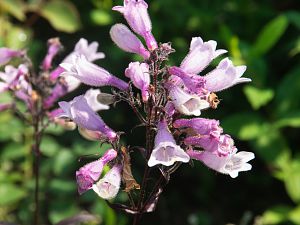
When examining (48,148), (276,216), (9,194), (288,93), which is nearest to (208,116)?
(288,93)

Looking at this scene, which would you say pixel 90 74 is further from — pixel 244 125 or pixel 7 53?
pixel 244 125

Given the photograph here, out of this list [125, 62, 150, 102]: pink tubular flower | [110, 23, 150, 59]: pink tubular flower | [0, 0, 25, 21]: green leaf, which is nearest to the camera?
[125, 62, 150, 102]: pink tubular flower

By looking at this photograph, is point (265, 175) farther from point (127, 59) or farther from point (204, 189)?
point (127, 59)

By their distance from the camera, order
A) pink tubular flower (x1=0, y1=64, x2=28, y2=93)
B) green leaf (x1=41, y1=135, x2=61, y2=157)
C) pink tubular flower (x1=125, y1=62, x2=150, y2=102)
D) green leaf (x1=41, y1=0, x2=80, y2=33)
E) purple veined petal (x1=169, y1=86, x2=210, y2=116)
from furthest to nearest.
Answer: green leaf (x1=41, y1=0, x2=80, y2=33), green leaf (x1=41, y1=135, x2=61, y2=157), pink tubular flower (x1=0, y1=64, x2=28, y2=93), pink tubular flower (x1=125, y1=62, x2=150, y2=102), purple veined petal (x1=169, y1=86, x2=210, y2=116)

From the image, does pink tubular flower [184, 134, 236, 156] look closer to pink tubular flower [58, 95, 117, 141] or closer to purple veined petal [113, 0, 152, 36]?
pink tubular flower [58, 95, 117, 141]

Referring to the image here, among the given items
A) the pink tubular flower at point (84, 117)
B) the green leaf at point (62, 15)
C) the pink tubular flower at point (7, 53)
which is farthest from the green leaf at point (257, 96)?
the pink tubular flower at point (84, 117)

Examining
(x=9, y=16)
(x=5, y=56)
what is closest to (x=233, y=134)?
(x=5, y=56)

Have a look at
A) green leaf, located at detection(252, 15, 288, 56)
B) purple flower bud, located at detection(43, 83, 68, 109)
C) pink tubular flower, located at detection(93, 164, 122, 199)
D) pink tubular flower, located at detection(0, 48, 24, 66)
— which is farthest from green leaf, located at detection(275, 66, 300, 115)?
pink tubular flower, located at detection(93, 164, 122, 199)
